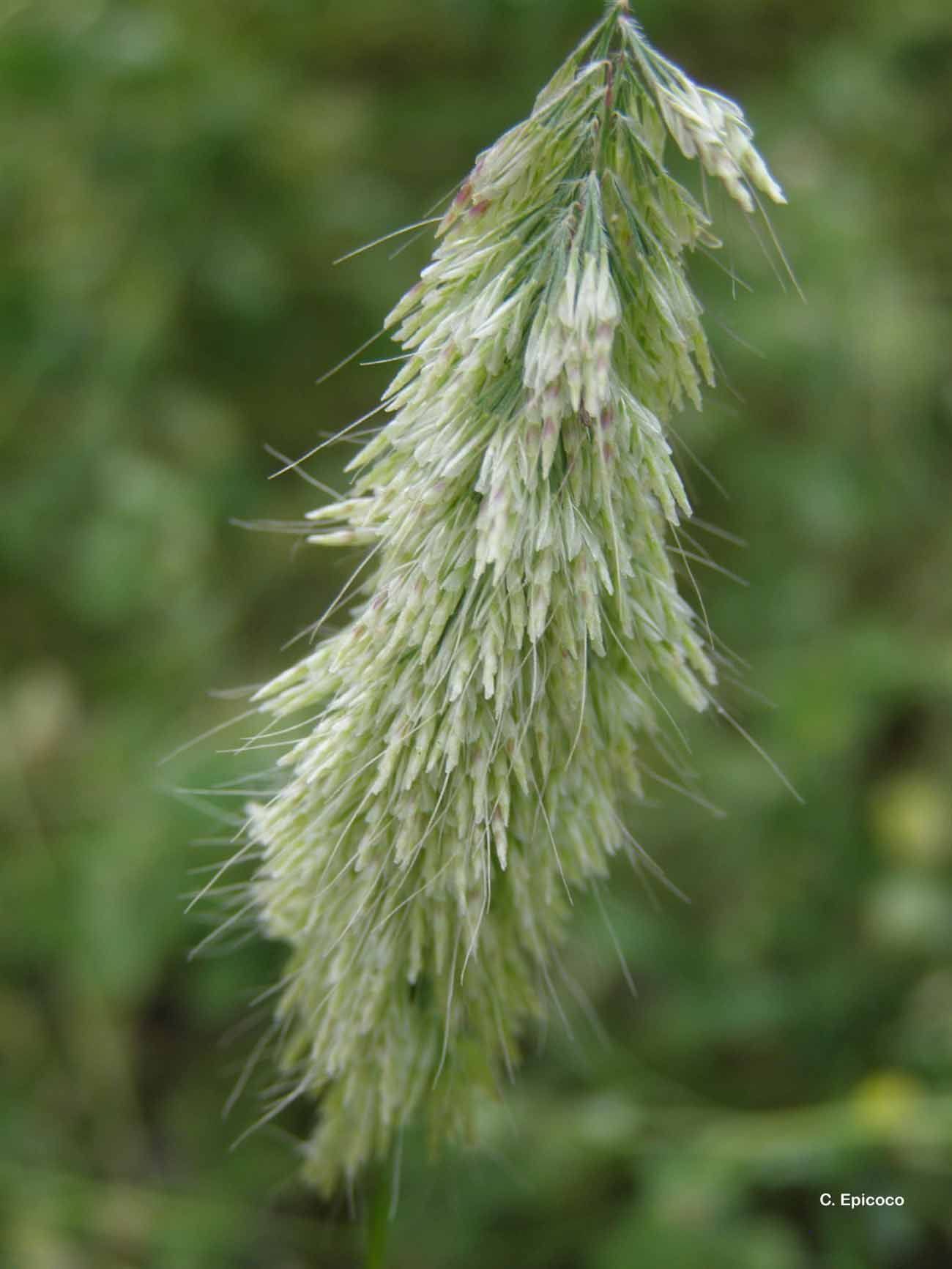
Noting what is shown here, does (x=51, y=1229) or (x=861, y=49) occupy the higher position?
(x=861, y=49)

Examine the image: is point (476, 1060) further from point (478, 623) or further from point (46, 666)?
point (46, 666)

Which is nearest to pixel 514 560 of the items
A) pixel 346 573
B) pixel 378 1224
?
pixel 378 1224

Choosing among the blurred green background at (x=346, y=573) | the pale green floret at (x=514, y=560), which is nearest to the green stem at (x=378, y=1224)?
the pale green floret at (x=514, y=560)

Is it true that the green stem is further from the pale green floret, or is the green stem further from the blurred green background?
the blurred green background

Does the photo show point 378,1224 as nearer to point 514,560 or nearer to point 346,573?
point 514,560

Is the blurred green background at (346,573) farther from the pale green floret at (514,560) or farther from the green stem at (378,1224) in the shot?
the pale green floret at (514,560)

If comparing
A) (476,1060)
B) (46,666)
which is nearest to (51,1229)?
(46,666)
